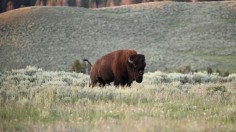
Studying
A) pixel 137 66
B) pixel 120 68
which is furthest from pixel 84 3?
pixel 137 66

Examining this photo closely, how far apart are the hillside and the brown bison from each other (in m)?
33.3

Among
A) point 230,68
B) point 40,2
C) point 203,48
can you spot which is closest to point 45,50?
point 203,48

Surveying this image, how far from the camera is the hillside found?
56.7m

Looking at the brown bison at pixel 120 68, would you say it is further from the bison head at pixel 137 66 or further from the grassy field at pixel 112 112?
the grassy field at pixel 112 112

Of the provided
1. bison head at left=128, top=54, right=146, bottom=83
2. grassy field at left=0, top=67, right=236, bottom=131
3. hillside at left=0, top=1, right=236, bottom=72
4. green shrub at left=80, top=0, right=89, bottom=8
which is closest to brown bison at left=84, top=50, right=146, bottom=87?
bison head at left=128, top=54, right=146, bottom=83

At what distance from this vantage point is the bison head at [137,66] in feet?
44.2

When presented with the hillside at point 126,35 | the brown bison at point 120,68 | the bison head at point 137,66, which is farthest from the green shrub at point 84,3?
the bison head at point 137,66

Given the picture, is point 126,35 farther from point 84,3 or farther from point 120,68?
point 84,3

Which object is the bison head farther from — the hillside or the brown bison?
the hillside

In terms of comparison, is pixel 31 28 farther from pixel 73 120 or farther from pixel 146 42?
pixel 73 120

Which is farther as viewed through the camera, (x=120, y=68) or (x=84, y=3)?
(x=84, y=3)

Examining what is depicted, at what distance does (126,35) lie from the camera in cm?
7188

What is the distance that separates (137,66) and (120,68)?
3.01 feet

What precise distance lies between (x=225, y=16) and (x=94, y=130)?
76779 millimetres
